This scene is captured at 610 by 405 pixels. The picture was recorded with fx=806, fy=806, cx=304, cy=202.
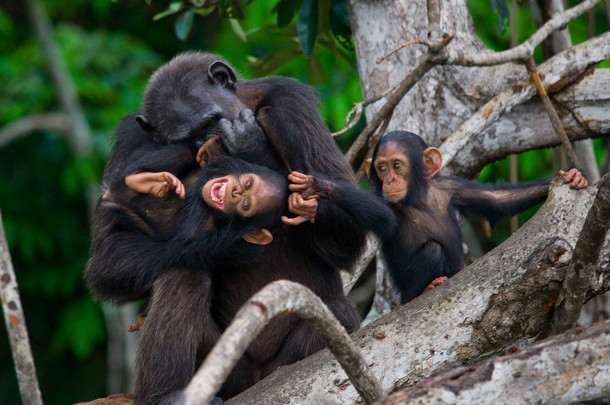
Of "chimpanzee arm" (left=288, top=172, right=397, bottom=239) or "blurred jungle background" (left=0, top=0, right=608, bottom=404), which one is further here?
"blurred jungle background" (left=0, top=0, right=608, bottom=404)

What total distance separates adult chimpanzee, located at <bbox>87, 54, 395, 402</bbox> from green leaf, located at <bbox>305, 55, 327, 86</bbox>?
1.78m

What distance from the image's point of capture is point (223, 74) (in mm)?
3893

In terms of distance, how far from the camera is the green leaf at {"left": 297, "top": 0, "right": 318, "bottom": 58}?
4.96 metres

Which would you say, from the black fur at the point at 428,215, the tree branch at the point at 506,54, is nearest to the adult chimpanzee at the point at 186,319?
the black fur at the point at 428,215

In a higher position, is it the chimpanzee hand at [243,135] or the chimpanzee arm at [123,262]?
the chimpanzee hand at [243,135]

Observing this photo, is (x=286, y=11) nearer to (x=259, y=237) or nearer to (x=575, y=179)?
(x=259, y=237)

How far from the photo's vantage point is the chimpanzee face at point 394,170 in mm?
4055

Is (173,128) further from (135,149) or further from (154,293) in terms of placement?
(154,293)

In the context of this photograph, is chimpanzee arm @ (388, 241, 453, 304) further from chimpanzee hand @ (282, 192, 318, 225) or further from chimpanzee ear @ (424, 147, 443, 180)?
chimpanzee hand @ (282, 192, 318, 225)

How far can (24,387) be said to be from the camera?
10.5ft

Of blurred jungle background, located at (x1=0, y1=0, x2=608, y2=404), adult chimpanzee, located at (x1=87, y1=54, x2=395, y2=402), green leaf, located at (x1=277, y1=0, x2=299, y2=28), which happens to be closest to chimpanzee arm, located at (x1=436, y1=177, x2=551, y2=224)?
adult chimpanzee, located at (x1=87, y1=54, x2=395, y2=402)

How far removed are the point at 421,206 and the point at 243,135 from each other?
110cm

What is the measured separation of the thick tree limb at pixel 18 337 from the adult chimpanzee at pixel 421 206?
1.81 metres

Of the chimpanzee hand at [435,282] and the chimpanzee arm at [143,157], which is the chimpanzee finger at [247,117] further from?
the chimpanzee hand at [435,282]
